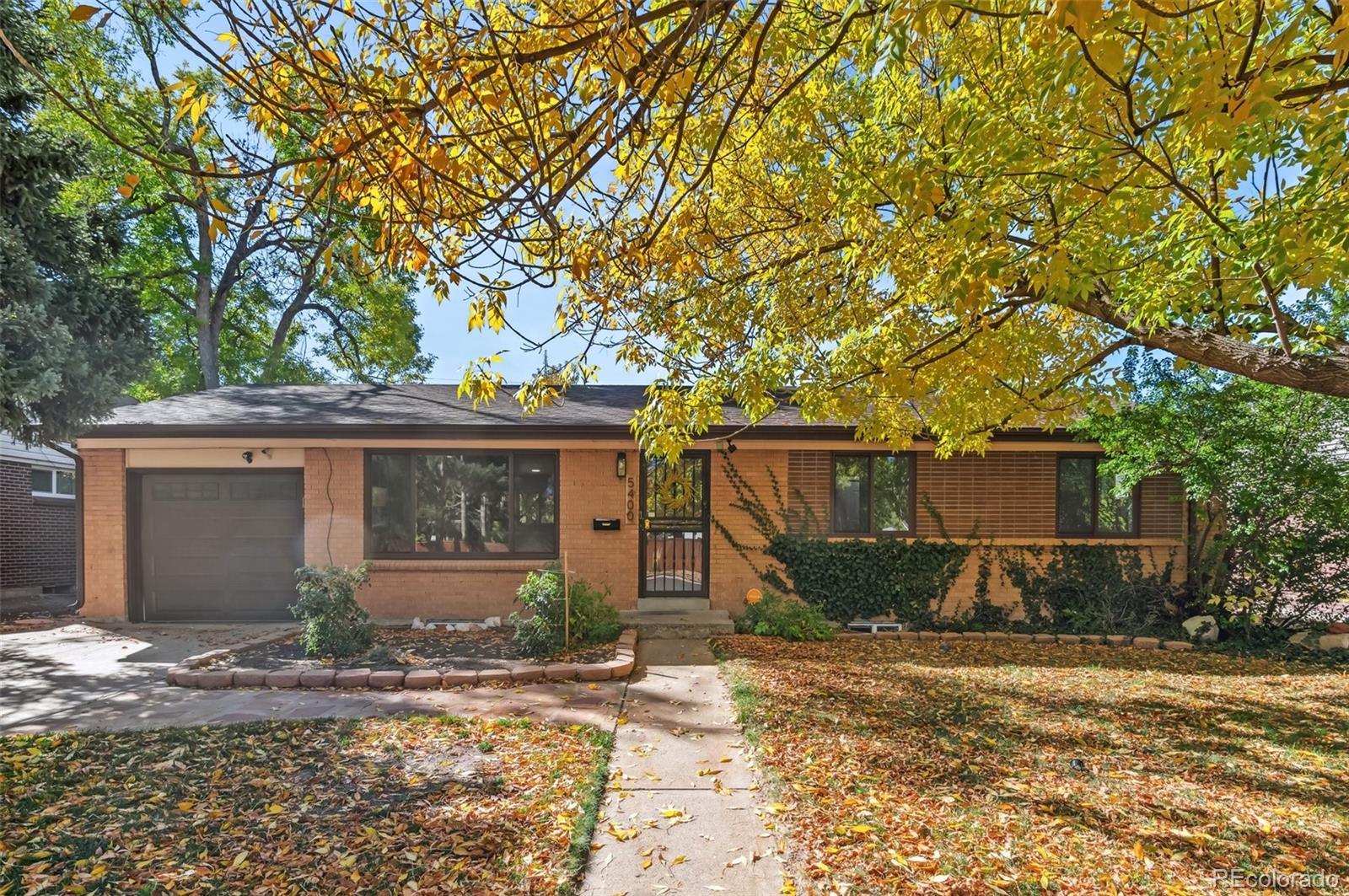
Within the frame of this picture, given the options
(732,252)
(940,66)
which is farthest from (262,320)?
(940,66)

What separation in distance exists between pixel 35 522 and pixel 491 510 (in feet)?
36.8

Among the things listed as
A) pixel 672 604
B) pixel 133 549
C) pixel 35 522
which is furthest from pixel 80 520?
pixel 672 604

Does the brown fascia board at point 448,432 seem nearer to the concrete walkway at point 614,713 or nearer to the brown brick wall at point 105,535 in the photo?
the brown brick wall at point 105,535

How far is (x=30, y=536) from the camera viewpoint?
12.7 meters

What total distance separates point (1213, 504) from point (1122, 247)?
661 centimetres

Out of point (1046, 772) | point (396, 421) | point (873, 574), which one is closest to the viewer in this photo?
point (1046, 772)

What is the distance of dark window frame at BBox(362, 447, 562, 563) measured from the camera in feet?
29.2

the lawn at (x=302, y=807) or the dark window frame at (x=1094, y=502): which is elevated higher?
the dark window frame at (x=1094, y=502)

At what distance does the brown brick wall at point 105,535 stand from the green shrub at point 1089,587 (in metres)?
12.7

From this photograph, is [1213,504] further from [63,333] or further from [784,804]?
[63,333]

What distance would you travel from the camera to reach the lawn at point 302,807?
2998mm

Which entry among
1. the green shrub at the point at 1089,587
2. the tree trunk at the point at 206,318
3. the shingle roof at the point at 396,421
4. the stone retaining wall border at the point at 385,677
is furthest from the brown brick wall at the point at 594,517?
the tree trunk at the point at 206,318

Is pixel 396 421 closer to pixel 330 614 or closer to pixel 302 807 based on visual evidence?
pixel 330 614

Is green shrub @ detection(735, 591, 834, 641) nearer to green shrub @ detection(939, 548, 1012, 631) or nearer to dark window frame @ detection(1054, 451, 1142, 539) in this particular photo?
green shrub @ detection(939, 548, 1012, 631)
